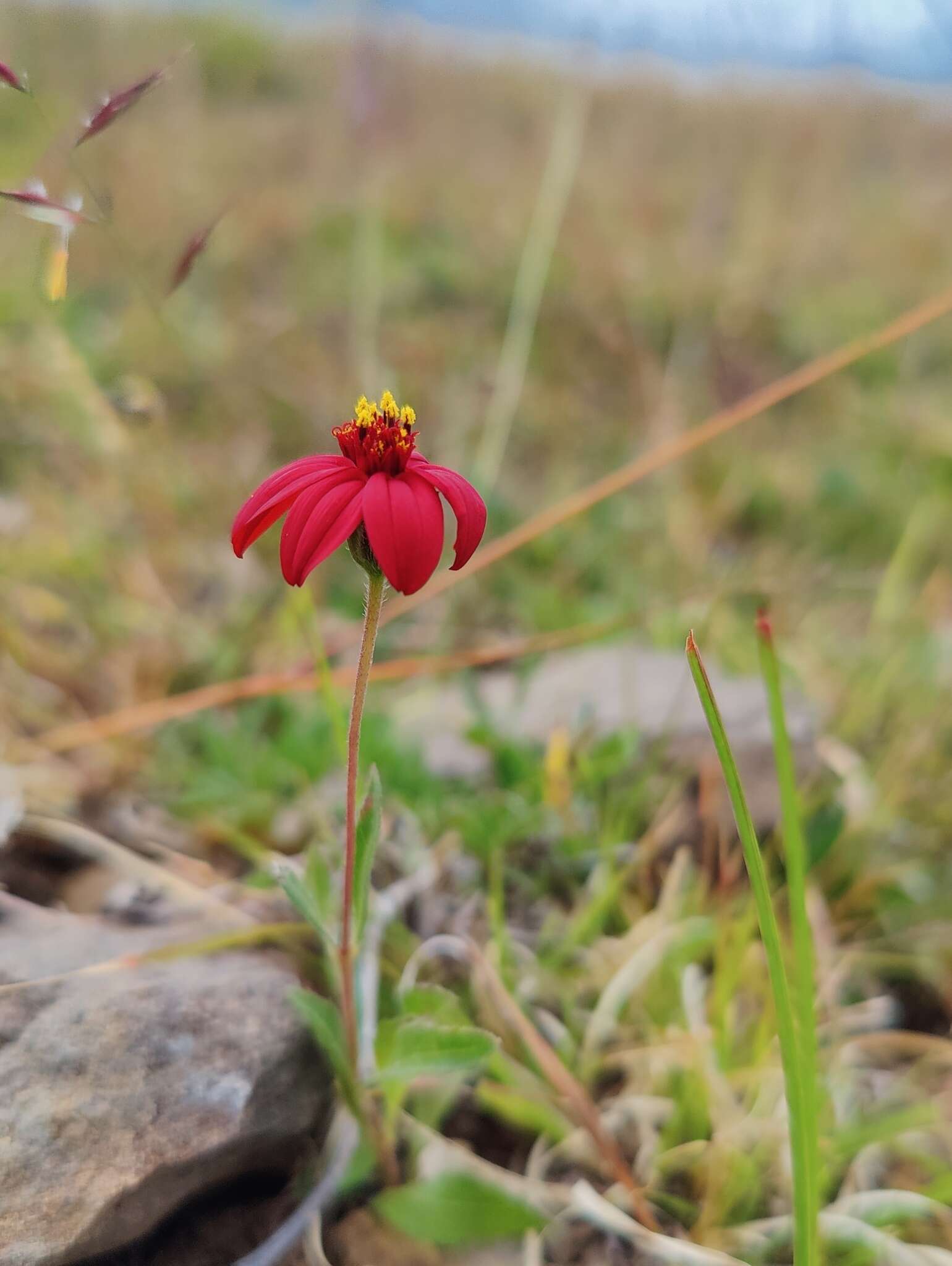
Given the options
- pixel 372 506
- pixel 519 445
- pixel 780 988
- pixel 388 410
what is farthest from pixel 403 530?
pixel 519 445

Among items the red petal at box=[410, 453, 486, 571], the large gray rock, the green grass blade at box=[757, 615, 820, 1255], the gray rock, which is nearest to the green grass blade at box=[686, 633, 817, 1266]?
the green grass blade at box=[757, 615, 820, 1255]

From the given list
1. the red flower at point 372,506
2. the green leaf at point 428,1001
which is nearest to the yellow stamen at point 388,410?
the red flower at point 372,506

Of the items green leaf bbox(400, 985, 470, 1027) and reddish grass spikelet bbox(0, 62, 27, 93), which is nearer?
reddish grass spikelet bbox(0, 62, 27, 93)

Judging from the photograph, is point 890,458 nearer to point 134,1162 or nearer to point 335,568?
point 335,568

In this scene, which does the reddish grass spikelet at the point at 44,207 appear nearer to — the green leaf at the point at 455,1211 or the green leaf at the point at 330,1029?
the green leaf at the point at 330,1029

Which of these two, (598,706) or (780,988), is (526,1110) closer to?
(780,988)

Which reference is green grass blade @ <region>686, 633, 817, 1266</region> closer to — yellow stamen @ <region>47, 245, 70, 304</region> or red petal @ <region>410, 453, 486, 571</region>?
red petal @ <region>410, 453, 486, 571</region>
